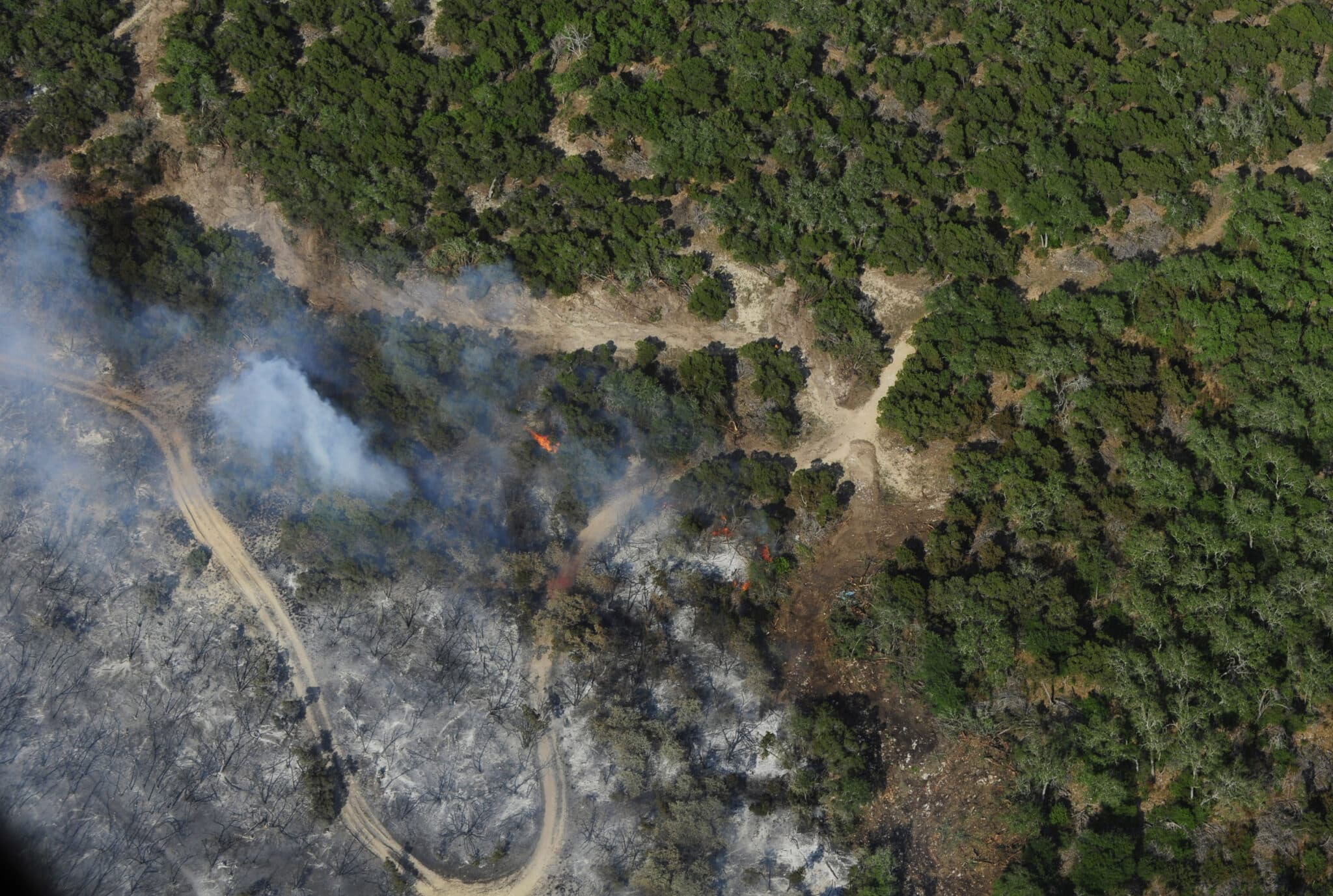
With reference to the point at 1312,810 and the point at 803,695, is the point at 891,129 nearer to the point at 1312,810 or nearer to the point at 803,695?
the point at 803,695

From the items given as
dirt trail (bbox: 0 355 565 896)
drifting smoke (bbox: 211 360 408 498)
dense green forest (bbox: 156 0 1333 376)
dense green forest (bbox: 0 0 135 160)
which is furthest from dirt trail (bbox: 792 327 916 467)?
dense green forest (bbox: 0 0 135 160)

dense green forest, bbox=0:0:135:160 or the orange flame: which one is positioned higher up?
dense green forest, bbox=0:0:135:160

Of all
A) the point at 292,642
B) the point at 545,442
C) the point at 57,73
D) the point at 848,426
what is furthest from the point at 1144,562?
the point at 57,73


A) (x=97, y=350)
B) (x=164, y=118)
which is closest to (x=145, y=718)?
(x=97, y=350)

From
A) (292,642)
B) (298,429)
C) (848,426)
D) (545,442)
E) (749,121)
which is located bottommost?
(292,642)

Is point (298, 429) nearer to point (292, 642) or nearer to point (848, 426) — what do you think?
point (292, 642)

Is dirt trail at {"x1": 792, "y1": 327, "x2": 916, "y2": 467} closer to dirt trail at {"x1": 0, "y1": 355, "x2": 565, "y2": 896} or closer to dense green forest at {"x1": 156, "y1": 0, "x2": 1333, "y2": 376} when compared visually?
dense green forest at {"x1": 156, "y1": 0, "x2": 1333, "y2": 376}
